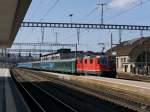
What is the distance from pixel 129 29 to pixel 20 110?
162 ft

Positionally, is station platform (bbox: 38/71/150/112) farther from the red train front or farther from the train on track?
the train on track

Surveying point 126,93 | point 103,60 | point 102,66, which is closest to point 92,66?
point 103,60

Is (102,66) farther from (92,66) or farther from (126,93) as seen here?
(126,93)

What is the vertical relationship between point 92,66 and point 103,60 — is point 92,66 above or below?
below

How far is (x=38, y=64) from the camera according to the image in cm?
10738

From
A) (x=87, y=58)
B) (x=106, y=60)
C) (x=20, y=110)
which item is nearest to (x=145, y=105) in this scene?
(x=20, y=110)

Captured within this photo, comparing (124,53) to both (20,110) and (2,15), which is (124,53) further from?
(20,110)

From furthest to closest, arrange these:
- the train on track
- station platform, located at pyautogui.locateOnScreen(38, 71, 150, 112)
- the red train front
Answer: the train on track
the red train front
station platform, located at pyautogui.locateOnScreen(38, 71, 150, 112)

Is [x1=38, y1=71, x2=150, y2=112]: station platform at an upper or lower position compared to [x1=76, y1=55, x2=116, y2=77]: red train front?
lower

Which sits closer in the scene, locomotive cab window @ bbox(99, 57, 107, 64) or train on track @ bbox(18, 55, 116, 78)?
locomotive cab window @ bbox(99, 57, 107, 64)

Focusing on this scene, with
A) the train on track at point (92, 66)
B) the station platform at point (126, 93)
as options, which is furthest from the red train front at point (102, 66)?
the station platform at point (126, 93)

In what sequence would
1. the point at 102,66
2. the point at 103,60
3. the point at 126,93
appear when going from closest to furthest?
the point at 126,93 → the point at 102,66 → the point at 103,60

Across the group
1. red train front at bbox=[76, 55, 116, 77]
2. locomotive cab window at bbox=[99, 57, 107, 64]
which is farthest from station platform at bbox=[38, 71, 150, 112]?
locomotive cab window at bbox=[99, 57, 107, 64]

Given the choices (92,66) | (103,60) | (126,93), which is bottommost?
(126,93)
